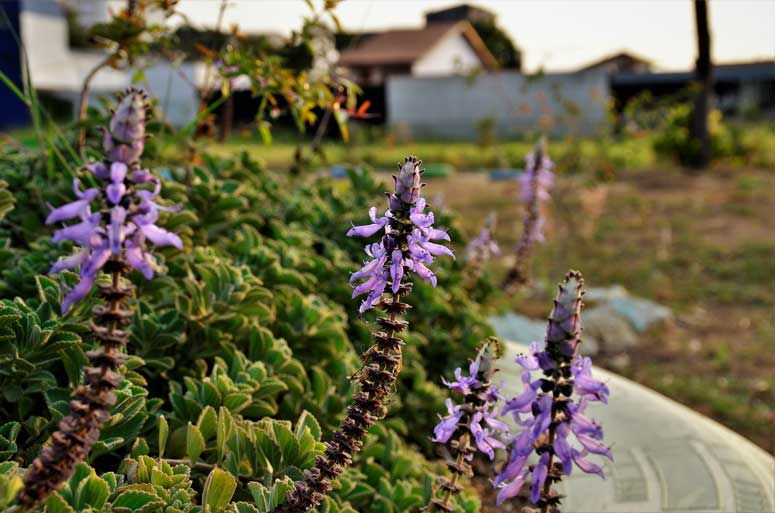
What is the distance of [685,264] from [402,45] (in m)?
31.1

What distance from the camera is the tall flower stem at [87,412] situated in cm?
125

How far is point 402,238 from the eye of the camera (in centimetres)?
143

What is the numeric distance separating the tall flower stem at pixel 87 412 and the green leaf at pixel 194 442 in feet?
2.08

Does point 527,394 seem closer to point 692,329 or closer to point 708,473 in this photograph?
point 708,473

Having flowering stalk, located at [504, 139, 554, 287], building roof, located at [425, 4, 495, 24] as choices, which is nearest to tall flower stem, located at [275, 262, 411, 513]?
flowering stalk, located at [504, 139, 554, 287]

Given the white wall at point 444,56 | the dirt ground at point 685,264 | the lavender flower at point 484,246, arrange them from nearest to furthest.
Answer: the lavender flower at point 484,246 < the dirt ground at point 685,264 < the white wall at point 444,56

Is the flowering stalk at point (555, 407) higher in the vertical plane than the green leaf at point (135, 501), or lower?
higher

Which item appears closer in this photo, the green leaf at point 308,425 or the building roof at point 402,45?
the green leaf at point 308,425

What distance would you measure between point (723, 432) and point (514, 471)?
2.28m

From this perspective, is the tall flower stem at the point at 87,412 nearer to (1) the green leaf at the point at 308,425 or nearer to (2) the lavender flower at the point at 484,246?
(1) the green leaf at the point at 308,425

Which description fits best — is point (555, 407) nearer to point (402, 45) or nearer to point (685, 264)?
point (685, 264)

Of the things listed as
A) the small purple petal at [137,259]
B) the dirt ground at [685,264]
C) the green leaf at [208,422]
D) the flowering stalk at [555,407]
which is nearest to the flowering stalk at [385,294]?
the flowering stalk at [555,407]

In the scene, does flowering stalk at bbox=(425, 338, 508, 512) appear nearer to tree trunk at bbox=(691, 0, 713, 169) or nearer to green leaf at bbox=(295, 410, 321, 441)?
green leaf at bbox=(295, 410, 321, 441)

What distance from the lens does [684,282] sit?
8.06 meters
